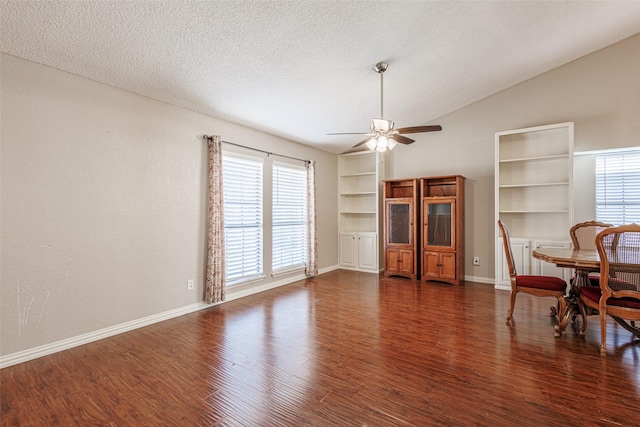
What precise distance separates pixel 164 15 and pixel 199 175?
76.0 inches

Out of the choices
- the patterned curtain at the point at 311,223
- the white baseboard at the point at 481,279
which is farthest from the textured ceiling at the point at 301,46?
the white baseboard at the point at 481,279

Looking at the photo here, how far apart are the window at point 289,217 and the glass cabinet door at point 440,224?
236cm

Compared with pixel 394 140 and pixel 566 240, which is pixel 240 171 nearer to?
pixel 394 140

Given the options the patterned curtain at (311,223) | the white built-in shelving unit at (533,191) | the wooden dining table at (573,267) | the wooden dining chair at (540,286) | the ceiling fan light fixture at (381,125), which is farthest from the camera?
the patterned curtain at (311,223)

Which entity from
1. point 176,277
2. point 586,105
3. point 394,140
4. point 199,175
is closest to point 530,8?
point 394,140

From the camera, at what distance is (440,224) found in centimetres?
519

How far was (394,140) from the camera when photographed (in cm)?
342

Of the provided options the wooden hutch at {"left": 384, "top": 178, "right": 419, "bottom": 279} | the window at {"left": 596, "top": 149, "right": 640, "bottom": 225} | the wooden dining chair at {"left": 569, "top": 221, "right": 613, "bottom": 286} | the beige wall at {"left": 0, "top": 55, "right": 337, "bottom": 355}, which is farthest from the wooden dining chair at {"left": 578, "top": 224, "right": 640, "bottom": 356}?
the beige wall at {"left": 0, "top": 55, "right": 337, "bottom": 355}

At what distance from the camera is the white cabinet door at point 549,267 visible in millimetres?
4227

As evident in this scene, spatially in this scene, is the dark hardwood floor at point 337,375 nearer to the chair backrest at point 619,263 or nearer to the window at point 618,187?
the chair backrest at point 619,263

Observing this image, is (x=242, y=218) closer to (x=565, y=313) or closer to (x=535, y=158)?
(x=565, y=313)

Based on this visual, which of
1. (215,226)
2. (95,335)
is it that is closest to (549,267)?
(215,226)

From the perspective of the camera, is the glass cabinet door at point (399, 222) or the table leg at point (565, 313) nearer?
the table leg at point (565, 313)

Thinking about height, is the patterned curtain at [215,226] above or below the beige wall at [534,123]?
below
